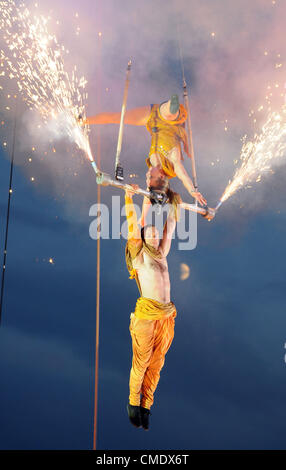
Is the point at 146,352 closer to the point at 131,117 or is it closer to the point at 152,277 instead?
the point at 152,277

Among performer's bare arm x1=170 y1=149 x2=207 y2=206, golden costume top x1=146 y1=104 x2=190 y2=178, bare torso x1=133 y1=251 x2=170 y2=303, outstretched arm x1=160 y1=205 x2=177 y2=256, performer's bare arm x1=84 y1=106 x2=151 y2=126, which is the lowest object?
bare torso x1=133 y1=251 x2=170 y2=303

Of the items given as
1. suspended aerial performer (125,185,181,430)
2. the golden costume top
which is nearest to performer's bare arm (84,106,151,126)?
the golden costume top

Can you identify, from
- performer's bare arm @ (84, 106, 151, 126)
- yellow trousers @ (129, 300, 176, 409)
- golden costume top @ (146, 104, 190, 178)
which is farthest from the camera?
performer's bare arm @ (84, 106, 151, 126)

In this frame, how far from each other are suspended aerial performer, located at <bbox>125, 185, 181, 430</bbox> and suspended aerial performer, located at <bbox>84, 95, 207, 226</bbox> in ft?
1.54

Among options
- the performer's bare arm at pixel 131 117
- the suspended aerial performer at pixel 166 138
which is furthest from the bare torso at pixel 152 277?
the performer's bare arm at pixel 131 117

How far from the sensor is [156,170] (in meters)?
5.87

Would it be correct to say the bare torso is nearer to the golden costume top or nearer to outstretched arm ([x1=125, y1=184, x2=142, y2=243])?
outstretched arm ([x1=125, y1=184, x2=142, y2=243])

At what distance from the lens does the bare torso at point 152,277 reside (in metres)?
5.61

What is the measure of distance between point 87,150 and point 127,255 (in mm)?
1507

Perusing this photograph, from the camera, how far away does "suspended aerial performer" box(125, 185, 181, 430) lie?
18.2ft

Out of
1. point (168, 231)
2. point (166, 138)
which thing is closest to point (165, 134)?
point (166, 138)

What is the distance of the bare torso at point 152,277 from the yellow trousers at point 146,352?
1.03 ft

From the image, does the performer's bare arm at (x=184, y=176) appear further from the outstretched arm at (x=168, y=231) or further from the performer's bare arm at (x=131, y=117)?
the performer's bare arm at (x=131, y=117)
